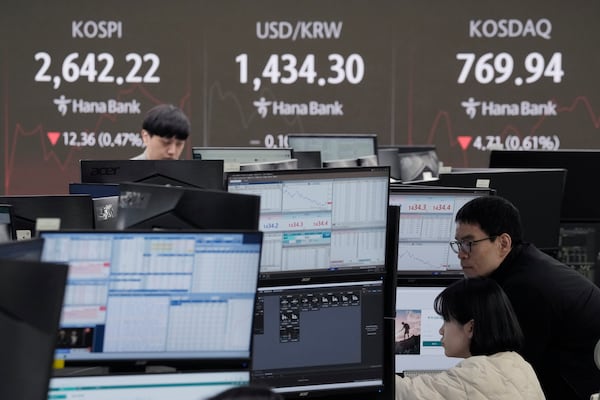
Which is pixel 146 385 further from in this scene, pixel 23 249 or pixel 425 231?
pixel 425 231

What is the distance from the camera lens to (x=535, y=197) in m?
4.61

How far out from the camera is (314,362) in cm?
301

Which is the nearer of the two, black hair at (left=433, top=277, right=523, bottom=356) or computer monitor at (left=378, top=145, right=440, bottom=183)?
black hair at (left=433, top=277, right=523, bottom=356)

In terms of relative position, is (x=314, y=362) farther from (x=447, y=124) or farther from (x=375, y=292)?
(x=447, y=124)

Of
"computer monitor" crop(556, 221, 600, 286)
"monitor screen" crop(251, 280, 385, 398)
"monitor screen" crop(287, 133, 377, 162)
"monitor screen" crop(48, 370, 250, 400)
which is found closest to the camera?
"monitor screen" crop(48, 370, 250, 400)

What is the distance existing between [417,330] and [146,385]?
1.45 metres

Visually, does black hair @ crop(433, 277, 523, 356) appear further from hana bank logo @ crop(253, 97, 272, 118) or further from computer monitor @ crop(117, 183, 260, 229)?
hana bank logo @ crop(253, 97, 272, 118)

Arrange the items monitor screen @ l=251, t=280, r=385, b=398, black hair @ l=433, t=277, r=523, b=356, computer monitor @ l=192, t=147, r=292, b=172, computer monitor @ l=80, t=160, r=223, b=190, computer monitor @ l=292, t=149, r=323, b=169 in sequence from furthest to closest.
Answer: computer monitor @ l=292, t=149, r=323, b=169, computer monitor @ l=192, t=147, r=292, b=172, computer monitor @ l=80, t=160, r=223, b=190, black hair @ l=433, t=277, r=523, b=356, monitor screen @ l=251, t=280, r=385, b=398

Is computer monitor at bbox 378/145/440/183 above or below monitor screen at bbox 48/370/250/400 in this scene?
above

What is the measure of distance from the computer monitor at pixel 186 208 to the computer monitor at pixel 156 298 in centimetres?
29

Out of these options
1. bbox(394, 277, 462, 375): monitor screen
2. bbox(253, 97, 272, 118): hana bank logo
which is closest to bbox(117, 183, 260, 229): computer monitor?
bbox(394, 277, 462, 375): monitor screen

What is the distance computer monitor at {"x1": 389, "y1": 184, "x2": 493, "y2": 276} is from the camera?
368cm

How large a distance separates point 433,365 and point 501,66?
6302 mm

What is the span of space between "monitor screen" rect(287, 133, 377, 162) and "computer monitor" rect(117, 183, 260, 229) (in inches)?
197
